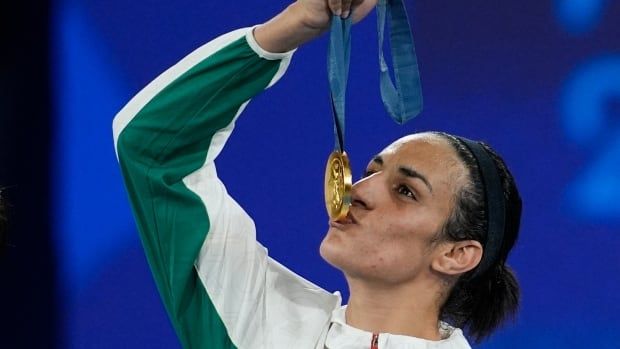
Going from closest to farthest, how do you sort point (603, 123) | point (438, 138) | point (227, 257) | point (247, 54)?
1. point (247, 54)
2. point (227, 257)
3. point (438, 138)
4. point (603, 123)

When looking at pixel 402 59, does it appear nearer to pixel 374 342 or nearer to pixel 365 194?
pixel 365 194

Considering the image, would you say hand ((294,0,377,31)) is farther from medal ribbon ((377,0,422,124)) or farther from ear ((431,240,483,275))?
ear ((431,240,483,275))

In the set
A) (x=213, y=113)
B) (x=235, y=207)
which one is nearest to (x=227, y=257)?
(x=235, y=207)

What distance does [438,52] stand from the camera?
284 centimetres

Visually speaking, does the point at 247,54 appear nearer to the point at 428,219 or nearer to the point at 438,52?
the point at 428,219

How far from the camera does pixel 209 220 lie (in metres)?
1.91

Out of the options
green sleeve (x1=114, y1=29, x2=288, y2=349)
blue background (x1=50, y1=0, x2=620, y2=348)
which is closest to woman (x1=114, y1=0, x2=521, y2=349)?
green sleeve (x1=114, y1=29, x2=288, y2=349)

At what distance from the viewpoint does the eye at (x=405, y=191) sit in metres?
1.97

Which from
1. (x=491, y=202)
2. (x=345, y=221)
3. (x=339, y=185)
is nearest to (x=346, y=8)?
(x=339, y=185)

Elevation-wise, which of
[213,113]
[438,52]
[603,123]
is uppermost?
[213,113]

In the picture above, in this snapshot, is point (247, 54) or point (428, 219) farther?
point (428, 219)

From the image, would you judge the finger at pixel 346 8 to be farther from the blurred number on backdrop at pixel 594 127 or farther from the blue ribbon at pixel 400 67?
the blurred number on backdrop at pixel 594 127

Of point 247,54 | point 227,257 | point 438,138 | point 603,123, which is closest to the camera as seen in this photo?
point 247,54

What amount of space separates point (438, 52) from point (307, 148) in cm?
40
